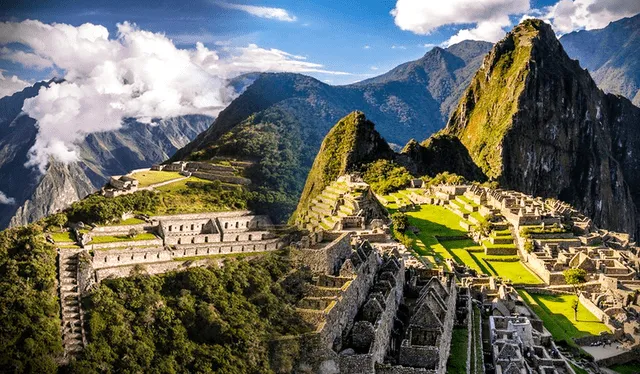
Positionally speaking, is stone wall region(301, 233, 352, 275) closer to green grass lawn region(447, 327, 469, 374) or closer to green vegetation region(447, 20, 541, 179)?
green grass lawn region(447, 327, 469, 374)

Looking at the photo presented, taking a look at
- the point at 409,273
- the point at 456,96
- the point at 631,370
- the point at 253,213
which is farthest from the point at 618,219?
the point at 253,213

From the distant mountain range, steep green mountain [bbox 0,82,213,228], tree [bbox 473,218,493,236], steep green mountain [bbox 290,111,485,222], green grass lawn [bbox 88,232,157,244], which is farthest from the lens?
steep green mountain [bbox 290,111,485,222]

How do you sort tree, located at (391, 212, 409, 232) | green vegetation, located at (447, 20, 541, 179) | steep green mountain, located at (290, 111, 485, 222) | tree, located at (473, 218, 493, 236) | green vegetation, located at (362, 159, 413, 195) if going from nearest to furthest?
tree, located at (391, 212, 409, 232), tree, located at (473, 218, 493, 236), green vegetation, located at (362, 159, 413, 195), steep green mountain, located at (290, 111, 485, 222), green vegetation, located at (447, 20, 541, 179)

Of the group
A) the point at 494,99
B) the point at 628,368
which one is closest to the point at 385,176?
the point at 628,368

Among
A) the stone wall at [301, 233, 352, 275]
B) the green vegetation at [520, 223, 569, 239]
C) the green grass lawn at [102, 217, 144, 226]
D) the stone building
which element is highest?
the green grass lawn at [102, 217, 144, 226]

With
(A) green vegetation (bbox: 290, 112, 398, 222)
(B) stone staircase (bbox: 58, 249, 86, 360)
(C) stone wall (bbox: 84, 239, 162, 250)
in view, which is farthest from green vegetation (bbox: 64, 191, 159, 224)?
(A) green vegetation (bbox: 290, 112, 398, 222)

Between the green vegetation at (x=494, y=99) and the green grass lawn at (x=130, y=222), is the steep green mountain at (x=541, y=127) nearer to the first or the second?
the green vegetation at (x=494, y=99)

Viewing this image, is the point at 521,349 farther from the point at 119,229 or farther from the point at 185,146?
the point at 119,229
